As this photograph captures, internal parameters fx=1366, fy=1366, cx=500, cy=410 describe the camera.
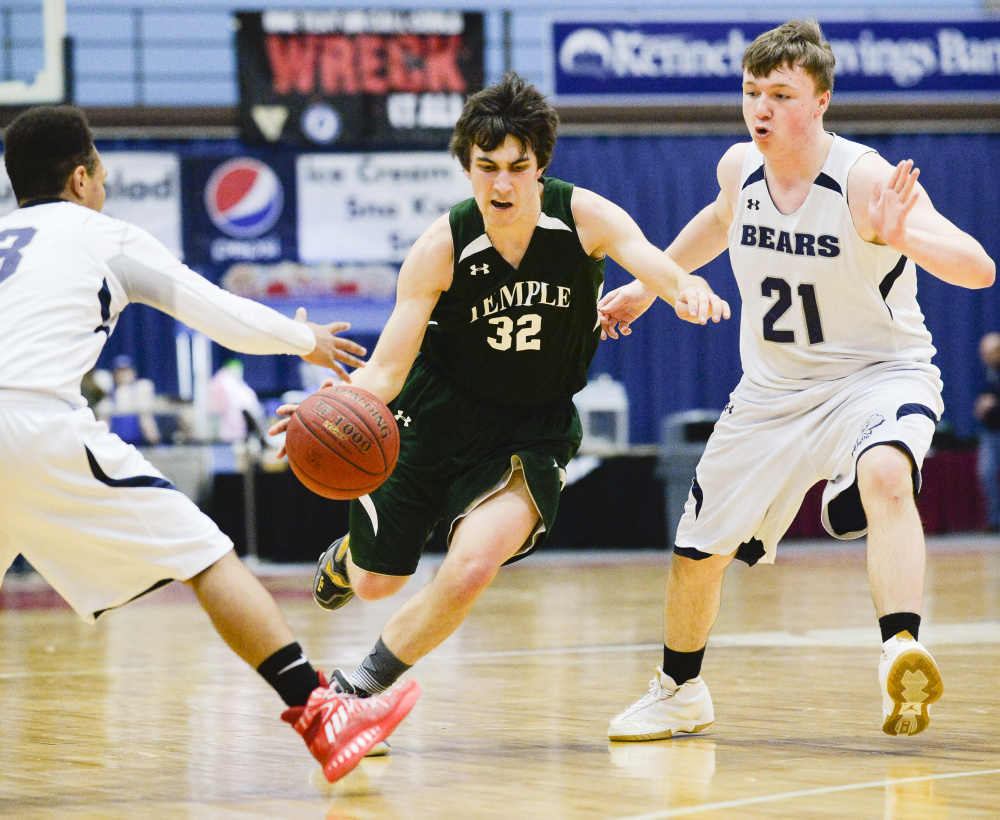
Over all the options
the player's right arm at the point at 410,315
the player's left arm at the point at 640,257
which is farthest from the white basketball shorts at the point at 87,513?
the player's left arm at the point at 640,257

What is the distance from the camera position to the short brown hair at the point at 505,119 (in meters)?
3.58

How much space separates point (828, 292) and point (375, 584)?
1.51 m

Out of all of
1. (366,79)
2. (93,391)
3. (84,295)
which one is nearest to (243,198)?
(366,79)

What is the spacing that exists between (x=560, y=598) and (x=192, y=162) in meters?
7.34

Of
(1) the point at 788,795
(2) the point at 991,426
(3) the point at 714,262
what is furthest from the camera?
(3) the point at 714,262

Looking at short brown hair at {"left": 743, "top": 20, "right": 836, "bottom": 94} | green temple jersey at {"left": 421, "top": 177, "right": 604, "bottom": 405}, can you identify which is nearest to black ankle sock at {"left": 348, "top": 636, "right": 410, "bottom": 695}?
green temple jersey at {"left": 421, "top": 177, "right": 604, "bottom": 405}

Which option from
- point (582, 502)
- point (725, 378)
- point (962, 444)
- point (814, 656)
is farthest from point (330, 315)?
point (814, 656)

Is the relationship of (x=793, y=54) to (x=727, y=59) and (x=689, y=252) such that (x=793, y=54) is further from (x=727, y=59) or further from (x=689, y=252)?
(x=727, y=59)

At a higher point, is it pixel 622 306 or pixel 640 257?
pixel 640 257

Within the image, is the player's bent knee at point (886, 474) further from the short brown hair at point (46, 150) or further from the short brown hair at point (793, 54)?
the short brown hair at point (46, 150)

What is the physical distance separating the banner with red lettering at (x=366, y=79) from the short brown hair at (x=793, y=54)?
9.55 m

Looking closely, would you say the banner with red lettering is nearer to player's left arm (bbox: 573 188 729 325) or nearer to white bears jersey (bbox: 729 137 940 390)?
player's left arm (bbox: 573 188 729 325)

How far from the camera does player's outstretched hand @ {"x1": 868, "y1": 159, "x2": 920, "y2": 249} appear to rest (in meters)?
3.29

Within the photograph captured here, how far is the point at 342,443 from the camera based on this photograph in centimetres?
345
